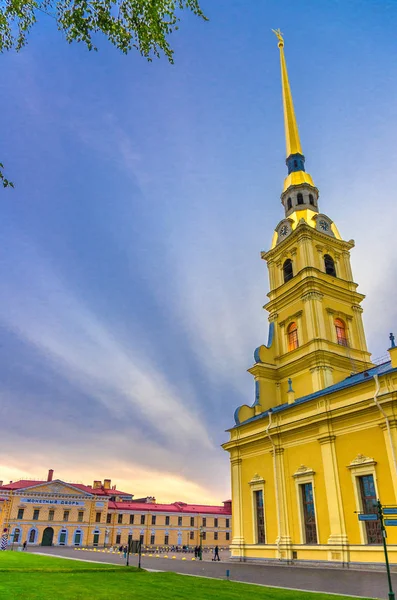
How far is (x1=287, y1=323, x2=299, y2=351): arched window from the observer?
3169cm

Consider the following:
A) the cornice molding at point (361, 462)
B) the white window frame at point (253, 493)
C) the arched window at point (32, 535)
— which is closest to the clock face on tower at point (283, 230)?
the white window frame at point (253, 493)

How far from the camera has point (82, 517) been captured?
65.4 m

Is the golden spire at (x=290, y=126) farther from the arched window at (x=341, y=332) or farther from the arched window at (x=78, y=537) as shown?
the arched window at (x=78, y=537)

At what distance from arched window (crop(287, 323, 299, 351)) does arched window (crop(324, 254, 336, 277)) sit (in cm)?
521

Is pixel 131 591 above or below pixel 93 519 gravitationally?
below

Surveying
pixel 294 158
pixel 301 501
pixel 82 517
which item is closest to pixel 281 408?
pixel 301 501

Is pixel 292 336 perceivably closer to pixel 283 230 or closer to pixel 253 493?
pixel 283 230

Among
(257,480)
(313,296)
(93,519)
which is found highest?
(313,296)

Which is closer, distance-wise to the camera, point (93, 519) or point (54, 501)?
point (54, 501)

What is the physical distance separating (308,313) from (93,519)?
175ft

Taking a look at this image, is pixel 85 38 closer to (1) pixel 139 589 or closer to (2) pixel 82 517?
(1) pixel 139 589

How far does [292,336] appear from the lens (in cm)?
3219

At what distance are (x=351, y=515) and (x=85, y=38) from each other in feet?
68.8

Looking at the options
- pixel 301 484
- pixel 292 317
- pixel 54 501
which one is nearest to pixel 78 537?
pixel 54 501
